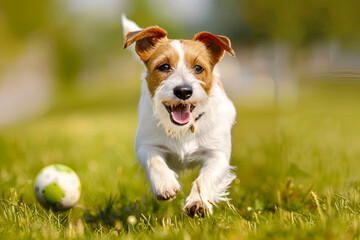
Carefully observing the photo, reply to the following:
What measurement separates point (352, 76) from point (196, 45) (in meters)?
2.87

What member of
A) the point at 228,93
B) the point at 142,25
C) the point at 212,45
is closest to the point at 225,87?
the point at 228,93

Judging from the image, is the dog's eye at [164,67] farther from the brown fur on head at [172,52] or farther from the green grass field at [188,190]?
the green grass field at [188,190]

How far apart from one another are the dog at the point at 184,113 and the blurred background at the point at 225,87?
1.78ft

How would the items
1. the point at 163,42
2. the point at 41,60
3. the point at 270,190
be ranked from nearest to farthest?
the point at 163,42 < the point at 270,190 < the point at 41,60

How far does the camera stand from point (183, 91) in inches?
119

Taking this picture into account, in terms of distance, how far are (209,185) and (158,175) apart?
39cm

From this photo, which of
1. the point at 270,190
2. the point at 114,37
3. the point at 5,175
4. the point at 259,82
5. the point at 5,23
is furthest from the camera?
the point at 114,37

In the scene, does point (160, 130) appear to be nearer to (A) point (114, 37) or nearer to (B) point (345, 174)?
(B) point (345, 174)

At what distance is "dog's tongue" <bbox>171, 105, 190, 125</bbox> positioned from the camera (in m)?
3.10

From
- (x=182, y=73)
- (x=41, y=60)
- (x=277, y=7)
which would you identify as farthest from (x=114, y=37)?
(x=182, y=73)

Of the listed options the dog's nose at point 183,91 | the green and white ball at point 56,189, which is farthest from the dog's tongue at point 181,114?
the green and white ball at point 56,189

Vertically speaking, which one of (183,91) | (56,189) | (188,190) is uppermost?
(183,91)

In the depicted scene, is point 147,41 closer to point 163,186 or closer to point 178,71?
point 178,71

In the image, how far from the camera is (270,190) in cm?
387
